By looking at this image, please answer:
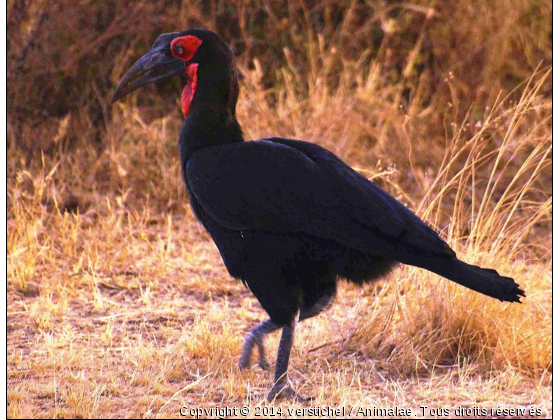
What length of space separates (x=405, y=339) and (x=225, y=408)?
0.92 metres

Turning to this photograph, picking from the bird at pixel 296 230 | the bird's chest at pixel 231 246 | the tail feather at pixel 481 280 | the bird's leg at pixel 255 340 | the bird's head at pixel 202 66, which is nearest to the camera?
the tail feather at pixel 481 280

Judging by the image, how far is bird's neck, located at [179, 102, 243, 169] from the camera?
348cm

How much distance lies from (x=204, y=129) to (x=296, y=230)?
62cm

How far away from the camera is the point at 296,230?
10.5ft

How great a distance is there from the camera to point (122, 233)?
212 inches

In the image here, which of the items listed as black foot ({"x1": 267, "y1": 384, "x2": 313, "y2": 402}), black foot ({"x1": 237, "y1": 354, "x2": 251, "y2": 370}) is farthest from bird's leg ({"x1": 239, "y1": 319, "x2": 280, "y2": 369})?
black foot ({"x1": 267, "y1": 384, "x2": 313, "y2": 402})

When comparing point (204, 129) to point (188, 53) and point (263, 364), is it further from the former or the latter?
point (263, 364)

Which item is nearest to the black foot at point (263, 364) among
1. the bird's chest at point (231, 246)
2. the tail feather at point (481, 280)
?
the bird's chest at point (231, 246)

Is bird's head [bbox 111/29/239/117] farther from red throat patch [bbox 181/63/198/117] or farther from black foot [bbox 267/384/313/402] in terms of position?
black foot [bbox 267/384/313/402]

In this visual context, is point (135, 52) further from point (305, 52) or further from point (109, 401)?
point (109, 401)

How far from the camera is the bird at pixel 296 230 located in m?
3.14

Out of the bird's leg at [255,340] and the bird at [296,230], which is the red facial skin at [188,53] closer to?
the bird at [296,230]

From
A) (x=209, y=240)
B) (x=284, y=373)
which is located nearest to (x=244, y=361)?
(x=284, y=373)
